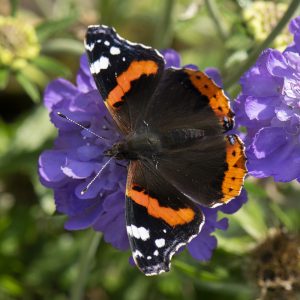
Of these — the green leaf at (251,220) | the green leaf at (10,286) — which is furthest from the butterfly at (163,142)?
the green leaf at (10,286)

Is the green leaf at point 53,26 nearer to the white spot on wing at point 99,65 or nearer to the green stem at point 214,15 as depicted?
the green stem at point 214,15

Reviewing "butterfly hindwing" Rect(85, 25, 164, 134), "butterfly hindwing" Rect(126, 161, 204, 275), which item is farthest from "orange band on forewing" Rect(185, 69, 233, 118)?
"butterfly hindwing" Rect(126, 161, 204, 275)

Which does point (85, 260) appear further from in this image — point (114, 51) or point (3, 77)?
point (114, 51)

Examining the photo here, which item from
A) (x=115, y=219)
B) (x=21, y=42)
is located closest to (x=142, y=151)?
(x=115, y=219)

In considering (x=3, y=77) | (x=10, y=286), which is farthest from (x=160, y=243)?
(x=10, y=286)

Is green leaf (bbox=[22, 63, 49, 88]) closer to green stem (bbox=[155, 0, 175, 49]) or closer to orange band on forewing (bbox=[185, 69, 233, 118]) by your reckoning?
green stem (bbox=[155, 0, 175, 49])

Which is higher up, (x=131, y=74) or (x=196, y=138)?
(x=131, y=74)

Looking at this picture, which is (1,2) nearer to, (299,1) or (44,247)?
(44,247)
